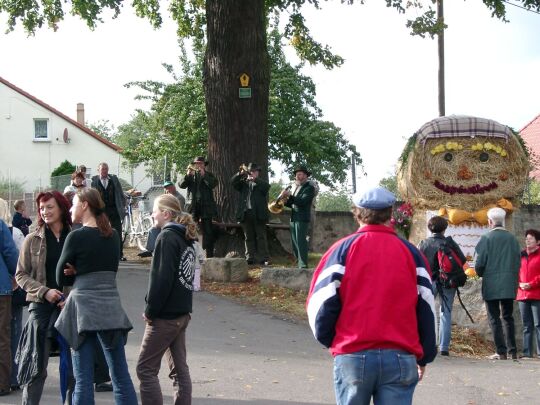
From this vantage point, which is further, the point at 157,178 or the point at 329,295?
the point at 157,178

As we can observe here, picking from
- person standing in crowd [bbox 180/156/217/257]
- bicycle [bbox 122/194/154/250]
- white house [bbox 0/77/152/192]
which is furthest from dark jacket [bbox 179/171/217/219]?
white house [bbox 0/77/152/192]

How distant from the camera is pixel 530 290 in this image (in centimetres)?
1133

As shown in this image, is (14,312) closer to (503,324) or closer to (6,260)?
(6,260)

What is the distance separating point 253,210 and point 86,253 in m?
8.80

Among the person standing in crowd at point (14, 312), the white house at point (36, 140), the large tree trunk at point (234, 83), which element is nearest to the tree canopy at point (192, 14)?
the large tree trunk at point (234, 83)

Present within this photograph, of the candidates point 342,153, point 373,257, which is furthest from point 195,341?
point 342,153

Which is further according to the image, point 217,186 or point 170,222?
point 217,186

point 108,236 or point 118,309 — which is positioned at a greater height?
point 108,236

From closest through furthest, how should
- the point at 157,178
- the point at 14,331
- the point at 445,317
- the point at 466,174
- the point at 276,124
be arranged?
the point at 14,331
the point at 445,317
the point at 466,174
the point at 276,124
the point at 157,178

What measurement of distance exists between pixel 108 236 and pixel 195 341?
13.4 ft

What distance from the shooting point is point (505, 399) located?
8.22m

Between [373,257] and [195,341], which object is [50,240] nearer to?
[373,257]

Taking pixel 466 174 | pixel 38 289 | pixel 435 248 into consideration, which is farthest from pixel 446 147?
pixel 38 289

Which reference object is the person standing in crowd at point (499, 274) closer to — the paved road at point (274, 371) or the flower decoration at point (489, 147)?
the paved road at point (274, 371)
